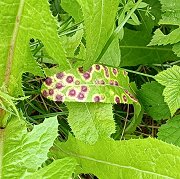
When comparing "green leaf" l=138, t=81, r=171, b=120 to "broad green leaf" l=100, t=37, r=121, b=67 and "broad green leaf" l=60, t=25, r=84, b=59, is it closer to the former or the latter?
"broad green leaf" l=100, t=37, r=121, b=67

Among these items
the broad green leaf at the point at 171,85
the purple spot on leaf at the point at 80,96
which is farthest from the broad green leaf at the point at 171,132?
the purple spot on leaf at the point at 80,96

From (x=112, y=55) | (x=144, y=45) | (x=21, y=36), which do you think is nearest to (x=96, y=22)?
(x=21, y=36)

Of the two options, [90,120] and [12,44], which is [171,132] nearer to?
[90,120]

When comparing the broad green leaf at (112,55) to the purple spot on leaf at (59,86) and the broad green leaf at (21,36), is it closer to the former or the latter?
the purple spot on leaf at (59,86)

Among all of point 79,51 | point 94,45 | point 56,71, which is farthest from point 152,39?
point 94,45

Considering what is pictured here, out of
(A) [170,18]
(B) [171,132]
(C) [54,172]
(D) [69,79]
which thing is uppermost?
(A) [170,18]

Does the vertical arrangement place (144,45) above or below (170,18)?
below
